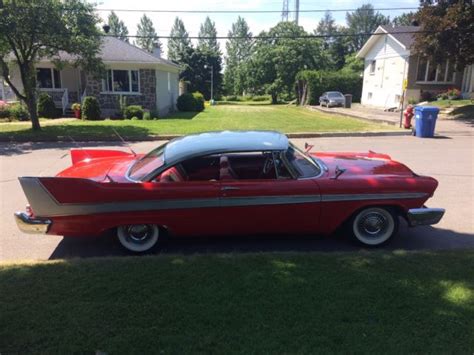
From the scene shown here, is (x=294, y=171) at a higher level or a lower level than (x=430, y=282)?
higher

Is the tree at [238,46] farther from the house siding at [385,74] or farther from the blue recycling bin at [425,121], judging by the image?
the blue recycling bin at [425,121]

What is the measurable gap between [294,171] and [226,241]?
3.95ft

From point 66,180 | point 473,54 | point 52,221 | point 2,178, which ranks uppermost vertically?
point 473,54

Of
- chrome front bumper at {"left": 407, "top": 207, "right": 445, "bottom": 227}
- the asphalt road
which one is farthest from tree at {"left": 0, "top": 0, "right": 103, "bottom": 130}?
chrome front bumper at {"left": 407, "top": 207, "right": 445, "bottom": 227}

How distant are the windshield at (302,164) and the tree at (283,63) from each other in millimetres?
48892

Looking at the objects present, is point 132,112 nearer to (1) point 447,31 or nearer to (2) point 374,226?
(1) point 447,31

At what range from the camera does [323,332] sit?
10.1ft

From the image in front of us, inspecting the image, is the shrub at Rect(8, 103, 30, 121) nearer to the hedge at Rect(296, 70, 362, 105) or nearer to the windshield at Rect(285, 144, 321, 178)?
the windshield at Rect(285, 144, 321, 178)

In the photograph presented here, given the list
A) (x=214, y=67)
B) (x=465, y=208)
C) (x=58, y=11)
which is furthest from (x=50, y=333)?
(x=214, y=67)

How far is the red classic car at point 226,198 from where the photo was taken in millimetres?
4555

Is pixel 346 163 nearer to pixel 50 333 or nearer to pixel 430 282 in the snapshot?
pixel 430 282

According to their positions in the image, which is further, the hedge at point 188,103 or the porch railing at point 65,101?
the hedge at point 188,103

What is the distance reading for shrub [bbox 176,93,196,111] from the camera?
31111 millimetres

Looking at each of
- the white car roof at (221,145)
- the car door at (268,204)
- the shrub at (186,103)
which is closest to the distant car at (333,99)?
the shrub at (186,103)
